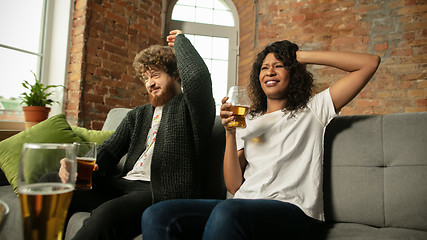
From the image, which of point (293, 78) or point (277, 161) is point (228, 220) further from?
point (293, 78)

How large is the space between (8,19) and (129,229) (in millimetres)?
2665

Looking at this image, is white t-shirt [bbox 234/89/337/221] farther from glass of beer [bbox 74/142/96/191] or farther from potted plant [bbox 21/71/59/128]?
potted plant [bbox 21/71/59/128]

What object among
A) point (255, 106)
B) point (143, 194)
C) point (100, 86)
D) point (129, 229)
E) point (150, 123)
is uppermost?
point (100, 86)

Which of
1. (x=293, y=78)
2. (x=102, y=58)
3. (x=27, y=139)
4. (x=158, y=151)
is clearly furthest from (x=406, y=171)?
(x=102, y=58)

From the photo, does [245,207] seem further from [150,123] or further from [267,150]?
[150,123]

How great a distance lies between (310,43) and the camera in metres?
3.37

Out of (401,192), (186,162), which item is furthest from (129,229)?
(401,192)

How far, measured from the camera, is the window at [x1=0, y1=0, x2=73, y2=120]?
2660mm

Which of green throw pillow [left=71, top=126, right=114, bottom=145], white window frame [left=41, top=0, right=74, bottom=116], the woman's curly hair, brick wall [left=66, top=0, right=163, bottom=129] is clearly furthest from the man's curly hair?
white window frame [left=41, top=0, right=74, bottom=116]

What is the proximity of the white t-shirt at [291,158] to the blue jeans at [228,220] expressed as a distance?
0.09 metres

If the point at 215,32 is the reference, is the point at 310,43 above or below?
below

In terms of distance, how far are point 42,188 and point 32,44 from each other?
10.3 ft

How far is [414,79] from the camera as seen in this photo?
2.93m

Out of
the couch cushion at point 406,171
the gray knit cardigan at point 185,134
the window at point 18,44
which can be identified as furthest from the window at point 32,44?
the couch cushion at point 406,171
